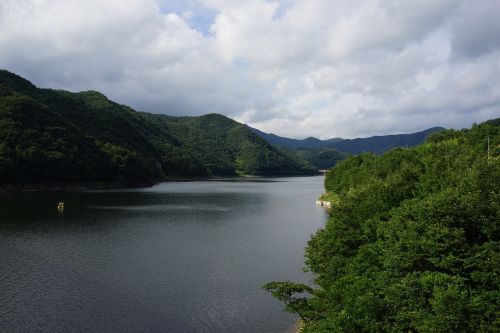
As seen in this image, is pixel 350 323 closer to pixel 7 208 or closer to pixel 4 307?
pixel 4 307

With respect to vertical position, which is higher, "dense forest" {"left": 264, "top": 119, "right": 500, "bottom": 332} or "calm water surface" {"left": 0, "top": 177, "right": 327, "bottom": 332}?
"dense forest" {"left": 264, "top": 119, "right": 500, "bottom": 332}

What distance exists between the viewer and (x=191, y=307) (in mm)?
37875

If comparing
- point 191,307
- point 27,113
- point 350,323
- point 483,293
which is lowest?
point 191,307

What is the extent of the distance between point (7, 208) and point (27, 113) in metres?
98.4

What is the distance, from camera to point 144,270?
50.0 m

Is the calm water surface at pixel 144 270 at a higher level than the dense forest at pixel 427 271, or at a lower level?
lower

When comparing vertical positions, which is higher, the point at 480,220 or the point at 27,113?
the point at 27,113

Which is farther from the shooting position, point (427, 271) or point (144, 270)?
point (144, 270)

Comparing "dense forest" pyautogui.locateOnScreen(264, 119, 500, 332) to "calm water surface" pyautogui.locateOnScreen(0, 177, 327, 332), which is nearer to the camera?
"dense forest" pyautogui.locateOnScreen(264, 119, 500, 332)

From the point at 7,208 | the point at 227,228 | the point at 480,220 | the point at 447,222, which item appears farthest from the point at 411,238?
the point at 7,208

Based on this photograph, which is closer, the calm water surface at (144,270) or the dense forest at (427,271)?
the dense forest at (427,271)

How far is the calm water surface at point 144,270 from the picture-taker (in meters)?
34.9

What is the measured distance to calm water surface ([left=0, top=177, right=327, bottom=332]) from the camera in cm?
3488

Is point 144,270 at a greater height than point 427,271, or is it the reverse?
point 427,271
